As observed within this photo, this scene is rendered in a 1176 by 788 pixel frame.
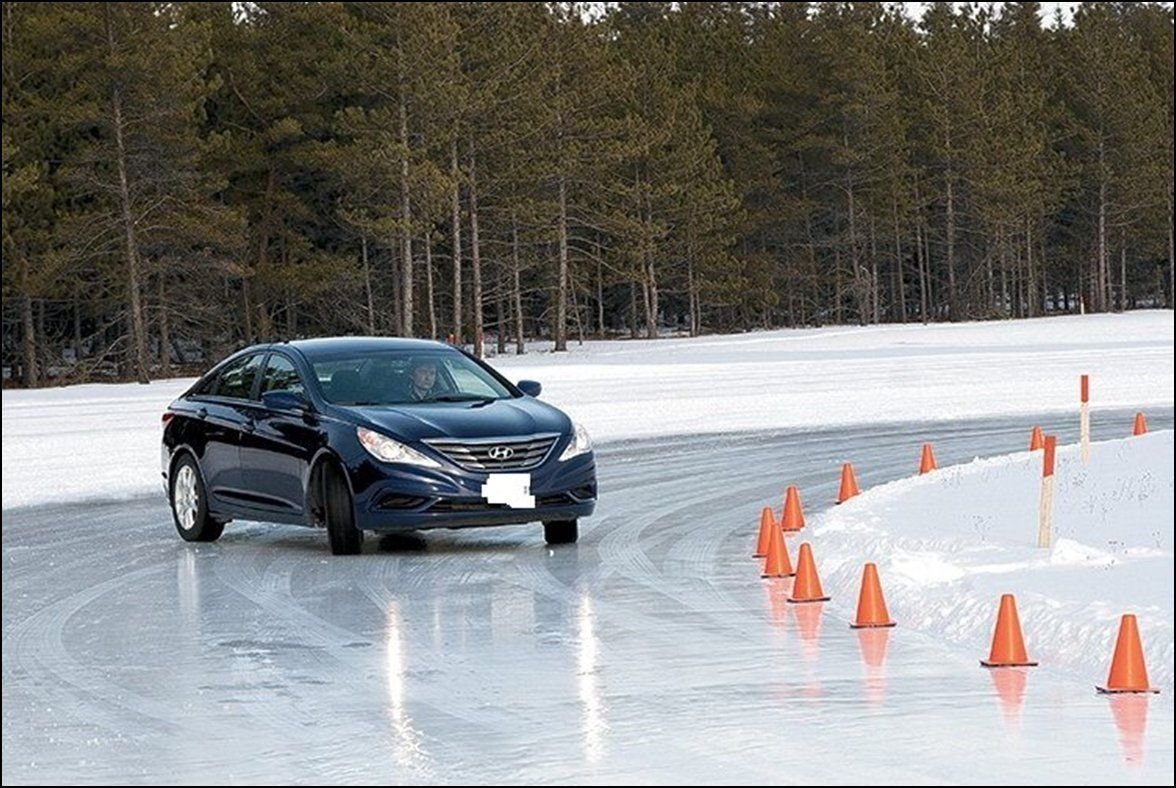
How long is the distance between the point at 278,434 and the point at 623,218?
217 ft

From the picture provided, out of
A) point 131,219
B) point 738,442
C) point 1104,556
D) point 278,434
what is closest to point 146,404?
point 131,219

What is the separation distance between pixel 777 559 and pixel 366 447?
122 inches

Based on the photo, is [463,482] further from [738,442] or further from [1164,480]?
[738,442]

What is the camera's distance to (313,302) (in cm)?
8494

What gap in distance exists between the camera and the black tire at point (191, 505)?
1792 cm

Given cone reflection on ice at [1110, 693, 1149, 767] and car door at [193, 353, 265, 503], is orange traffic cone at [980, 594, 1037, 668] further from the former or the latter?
car door at [193, 353, 265, 503]

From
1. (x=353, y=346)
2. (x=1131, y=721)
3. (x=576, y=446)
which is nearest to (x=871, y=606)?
(x=1131, y=721)

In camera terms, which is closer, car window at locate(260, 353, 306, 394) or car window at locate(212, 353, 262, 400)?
car window at locate(260, 353, 306, 394)

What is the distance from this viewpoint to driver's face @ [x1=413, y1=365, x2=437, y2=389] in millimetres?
17703

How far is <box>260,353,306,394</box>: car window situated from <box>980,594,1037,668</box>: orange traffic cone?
7.93m

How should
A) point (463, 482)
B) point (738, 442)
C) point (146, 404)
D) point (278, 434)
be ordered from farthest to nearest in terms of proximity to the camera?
1. point (146, 404)
2. point (738, 442)
3. point (278, 434)
4. point (463, 482)

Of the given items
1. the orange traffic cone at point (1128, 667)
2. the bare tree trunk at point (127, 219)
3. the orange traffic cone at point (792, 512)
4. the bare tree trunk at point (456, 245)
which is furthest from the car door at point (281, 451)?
the bare tree trunk at point (456, 245)

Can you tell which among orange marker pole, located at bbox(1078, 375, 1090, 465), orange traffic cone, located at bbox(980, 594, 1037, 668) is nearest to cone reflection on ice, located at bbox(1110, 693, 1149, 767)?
orange traffic cone, located at bbox(980, 594, 1037, 668)

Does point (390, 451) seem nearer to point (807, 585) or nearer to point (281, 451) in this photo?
point (281, 451)
